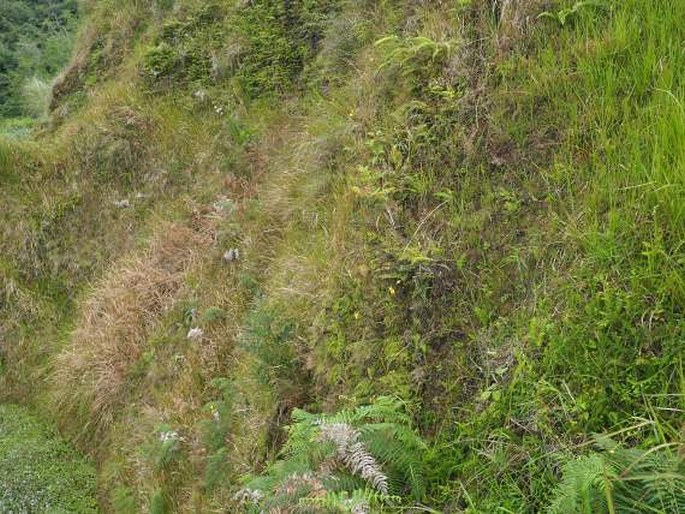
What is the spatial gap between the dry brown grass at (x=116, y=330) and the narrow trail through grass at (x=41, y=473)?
0.31 m

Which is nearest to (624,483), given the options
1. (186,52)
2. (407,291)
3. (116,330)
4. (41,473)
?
(407,291)

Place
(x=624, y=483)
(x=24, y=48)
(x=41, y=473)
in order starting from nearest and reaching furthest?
(x=624, y=483), (x=41, y=473), (x=24, y=48)

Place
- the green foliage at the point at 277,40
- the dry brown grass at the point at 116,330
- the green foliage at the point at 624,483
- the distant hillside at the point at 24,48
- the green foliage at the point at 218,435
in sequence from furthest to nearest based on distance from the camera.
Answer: the distant hillside at the point at 24,48 < the green foliage at the point at 277,40 < the dry brown grass at the point at 116,330 < the green foliage at the point at 218,435 < the green foliage at the point at 624,483

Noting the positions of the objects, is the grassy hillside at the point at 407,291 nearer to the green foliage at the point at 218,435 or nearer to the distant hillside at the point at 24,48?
the green foliage at the point at 218,435

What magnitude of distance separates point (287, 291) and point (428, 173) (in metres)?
1.64

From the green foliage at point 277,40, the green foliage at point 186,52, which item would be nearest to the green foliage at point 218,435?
the green foliage at point 277,40

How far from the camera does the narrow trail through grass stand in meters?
6.09

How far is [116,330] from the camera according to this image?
6.98 metres

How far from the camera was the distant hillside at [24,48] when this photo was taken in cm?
3003

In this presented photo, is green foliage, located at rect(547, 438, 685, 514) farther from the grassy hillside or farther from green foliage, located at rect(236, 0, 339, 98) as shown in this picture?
green foliage, located at rect(236, 0, 339, 98)

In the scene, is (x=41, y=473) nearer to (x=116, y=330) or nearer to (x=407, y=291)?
(x=116, y=330)

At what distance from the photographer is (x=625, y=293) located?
2471mm

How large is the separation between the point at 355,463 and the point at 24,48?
34550 millimetres

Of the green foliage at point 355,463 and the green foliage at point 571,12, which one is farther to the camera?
the green foliage at point 571,12
